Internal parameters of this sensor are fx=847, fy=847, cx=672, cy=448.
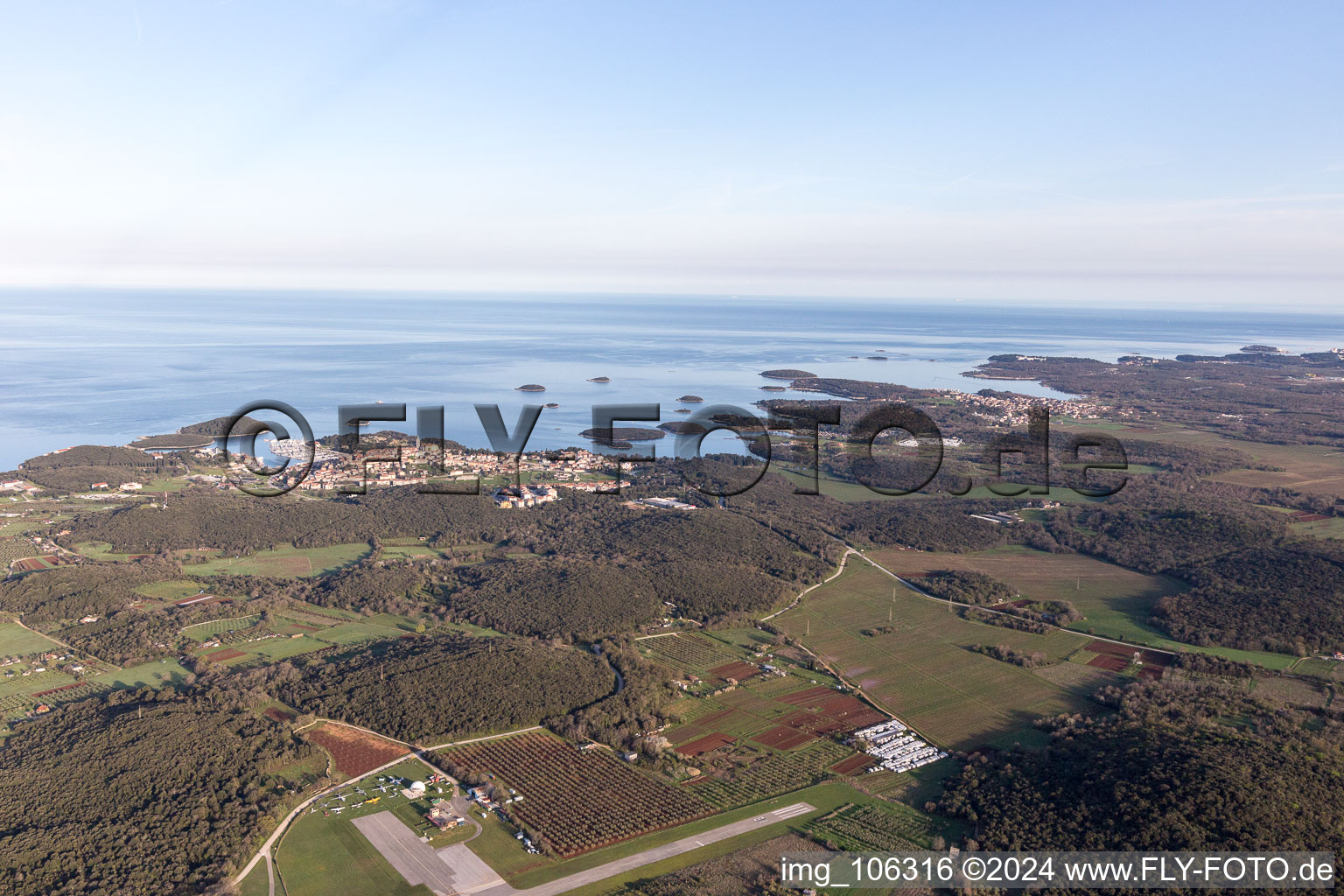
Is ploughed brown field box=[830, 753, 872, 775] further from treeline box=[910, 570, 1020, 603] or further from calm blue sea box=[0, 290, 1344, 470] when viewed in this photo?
calm blue sea box=[0, 290, 1344, 470]

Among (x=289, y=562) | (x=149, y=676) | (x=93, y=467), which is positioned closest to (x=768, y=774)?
(x=149, y=676)

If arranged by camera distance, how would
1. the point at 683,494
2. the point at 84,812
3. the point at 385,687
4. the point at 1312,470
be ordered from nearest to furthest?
the point at 84,812 → the point at 385,687 → the point at 683,494 → the point at 1312,470

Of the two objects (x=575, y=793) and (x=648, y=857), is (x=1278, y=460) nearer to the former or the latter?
(x=575, y=793)

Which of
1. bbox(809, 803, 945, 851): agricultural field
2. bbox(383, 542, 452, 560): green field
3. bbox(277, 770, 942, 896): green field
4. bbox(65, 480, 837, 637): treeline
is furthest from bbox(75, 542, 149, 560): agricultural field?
bbox(809, 803, 945, 851): agricultural field

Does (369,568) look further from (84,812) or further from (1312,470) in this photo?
(1312,470)

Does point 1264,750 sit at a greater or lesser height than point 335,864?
greater

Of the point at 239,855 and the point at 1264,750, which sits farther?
the point at 1264,750

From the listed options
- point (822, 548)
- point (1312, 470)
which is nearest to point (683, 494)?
point (822, 548)
